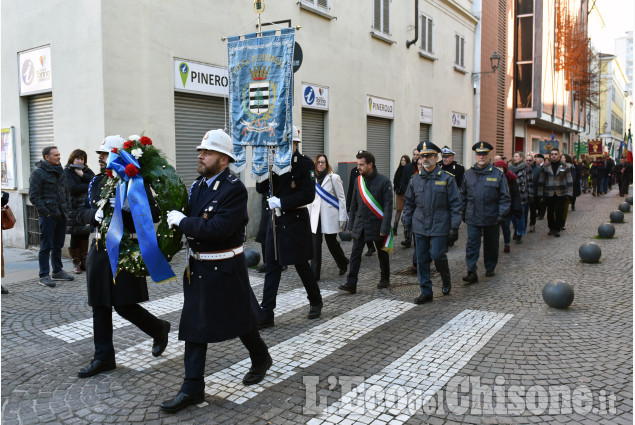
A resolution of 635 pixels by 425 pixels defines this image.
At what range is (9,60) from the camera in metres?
11.1

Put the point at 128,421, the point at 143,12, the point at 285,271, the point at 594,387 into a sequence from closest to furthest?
the point at 128,421 < the point at 594,387 < the point at 285,271 < the point at 143,12

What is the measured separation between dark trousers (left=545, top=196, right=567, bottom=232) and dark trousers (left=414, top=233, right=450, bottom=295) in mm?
7194

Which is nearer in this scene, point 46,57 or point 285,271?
point 285,271

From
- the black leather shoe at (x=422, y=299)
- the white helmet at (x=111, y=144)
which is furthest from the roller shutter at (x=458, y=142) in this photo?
the white helmet at (x=111, y=144)

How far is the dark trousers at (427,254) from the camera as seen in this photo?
6805 millimetres

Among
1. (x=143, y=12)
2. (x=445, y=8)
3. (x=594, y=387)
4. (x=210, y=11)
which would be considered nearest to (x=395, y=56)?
(x=445, y=8)

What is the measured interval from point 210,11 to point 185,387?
29.4 ft

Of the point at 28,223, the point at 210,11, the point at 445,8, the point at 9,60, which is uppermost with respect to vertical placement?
the point at 445,8

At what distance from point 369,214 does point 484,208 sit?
189 cm

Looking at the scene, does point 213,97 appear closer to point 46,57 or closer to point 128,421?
point 46,57

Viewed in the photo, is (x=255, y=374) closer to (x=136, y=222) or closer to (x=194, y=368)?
(x=194, y=368)

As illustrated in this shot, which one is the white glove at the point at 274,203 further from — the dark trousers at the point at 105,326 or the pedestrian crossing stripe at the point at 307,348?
the dark trousers at the point at 105,326

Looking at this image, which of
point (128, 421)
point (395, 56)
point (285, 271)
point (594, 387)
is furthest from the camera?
point (395, 56)

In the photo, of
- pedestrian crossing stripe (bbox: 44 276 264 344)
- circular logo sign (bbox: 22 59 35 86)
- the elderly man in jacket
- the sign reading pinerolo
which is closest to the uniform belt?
pedestrian crossing stripe (bbox: 44 276 264 344)
